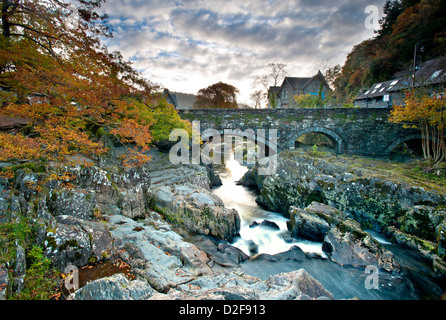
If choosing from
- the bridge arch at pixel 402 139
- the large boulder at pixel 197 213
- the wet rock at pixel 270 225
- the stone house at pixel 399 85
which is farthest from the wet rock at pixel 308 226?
the stone house at pixel 399 85

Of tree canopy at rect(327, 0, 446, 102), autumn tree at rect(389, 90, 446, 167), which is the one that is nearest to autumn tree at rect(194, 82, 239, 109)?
tree canopy at rect(327, 0, 446, 102)

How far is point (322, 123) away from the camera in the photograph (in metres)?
17.1

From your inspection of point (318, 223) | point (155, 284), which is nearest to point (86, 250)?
point (155, 284)

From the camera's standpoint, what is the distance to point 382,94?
77.3 feet

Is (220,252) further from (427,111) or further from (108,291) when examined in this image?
(427,111)

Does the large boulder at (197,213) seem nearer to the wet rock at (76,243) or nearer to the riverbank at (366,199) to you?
the riverbank at (366,199)

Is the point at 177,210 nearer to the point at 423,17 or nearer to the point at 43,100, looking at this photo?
the point at 43,100

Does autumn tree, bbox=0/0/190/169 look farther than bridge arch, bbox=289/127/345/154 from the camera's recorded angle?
No

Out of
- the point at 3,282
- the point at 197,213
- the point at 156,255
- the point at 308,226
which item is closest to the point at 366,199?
the point at 308,226

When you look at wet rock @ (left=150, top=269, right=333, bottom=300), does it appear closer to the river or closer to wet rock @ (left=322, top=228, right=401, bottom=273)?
the river

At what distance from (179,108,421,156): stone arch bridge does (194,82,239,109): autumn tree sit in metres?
24.9

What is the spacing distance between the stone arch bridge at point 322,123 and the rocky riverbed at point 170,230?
20.1 feet

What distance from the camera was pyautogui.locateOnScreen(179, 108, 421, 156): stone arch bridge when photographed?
16.8 meters

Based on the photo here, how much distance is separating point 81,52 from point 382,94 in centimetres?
3010
